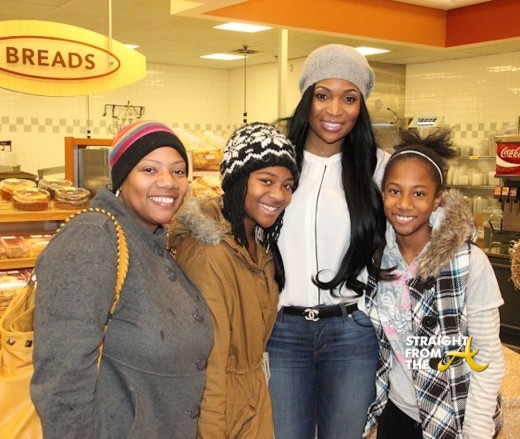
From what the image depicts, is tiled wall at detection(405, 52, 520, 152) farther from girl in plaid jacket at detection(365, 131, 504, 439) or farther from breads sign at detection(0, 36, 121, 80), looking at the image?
girl in plaid jacket at detection(365, 131, 504, 439)

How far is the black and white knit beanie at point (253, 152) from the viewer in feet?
6.44

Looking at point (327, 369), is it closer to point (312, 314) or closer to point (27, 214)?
point (312, 314)

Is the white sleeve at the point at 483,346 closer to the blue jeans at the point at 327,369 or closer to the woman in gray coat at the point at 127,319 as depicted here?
the blue jeans at the point at 327,369

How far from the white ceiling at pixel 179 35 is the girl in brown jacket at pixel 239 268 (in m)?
4.39

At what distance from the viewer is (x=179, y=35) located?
27.0 ft

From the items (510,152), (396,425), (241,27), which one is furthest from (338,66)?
(241,27)

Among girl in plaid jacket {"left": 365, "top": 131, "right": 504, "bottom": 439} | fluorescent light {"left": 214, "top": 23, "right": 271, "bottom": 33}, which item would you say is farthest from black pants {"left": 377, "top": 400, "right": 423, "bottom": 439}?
fluorescent light {"left": 214, "top": 23, "right": 271, "bottom": 33}

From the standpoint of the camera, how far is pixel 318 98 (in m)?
2.30

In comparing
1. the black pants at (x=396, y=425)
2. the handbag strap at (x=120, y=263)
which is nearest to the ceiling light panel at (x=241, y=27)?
the black pants at (x=396, y=425)

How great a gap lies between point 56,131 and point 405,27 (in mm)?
6110

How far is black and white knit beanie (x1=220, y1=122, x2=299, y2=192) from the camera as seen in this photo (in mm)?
1963

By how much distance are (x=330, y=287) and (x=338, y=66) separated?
31.0 inches

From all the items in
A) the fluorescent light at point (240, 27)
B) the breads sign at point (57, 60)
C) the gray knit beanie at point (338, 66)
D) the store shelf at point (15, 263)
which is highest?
the fluorescent light at point (240, 27)

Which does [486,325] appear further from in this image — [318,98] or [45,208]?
[45,208]
